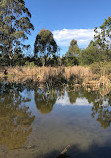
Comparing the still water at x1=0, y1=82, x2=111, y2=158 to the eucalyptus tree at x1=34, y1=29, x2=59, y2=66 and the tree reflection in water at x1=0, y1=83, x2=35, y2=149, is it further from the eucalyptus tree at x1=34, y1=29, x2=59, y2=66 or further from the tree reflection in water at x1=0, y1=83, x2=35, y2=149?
the eucalyptus tree at x1=34, y1=29, x2=59, y2=66

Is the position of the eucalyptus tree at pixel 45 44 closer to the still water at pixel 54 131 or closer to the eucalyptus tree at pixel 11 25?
the eucalyptus tree at pixel 11 25

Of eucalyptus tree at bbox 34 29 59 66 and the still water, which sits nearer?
the still water

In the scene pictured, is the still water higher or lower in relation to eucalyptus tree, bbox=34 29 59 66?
lower

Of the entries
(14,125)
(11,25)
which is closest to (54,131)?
(14,125)

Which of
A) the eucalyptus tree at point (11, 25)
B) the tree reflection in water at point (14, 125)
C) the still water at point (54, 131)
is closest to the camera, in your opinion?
the still water at point (54, 131)

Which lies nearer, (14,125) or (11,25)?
(14,125)

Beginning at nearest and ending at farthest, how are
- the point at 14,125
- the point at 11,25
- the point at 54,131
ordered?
1. the point at 54,131
2. the point at 14,125
3. the point at 11,25

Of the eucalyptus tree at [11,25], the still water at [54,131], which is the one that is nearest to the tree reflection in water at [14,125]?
the still water at [54,131]

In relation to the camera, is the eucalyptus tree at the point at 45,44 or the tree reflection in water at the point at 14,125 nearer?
the tree reflection in water at the point at 14,125

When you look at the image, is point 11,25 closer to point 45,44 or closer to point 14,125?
point 45,44

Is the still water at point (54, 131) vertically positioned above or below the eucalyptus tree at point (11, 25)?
below

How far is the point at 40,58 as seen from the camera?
102 ft

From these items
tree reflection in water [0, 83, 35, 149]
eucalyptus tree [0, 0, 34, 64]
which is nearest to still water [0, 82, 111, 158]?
tree reflection in water [0, 83, 35, 149]

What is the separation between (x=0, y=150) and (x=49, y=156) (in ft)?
2.59
